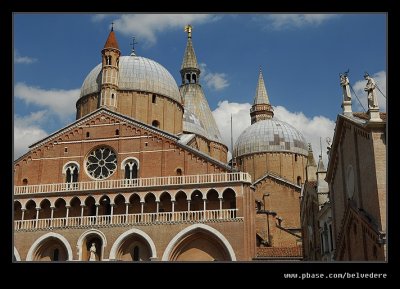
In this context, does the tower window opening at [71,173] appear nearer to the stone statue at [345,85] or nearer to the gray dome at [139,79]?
the gray dome at [139,79]

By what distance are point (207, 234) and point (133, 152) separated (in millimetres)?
6603

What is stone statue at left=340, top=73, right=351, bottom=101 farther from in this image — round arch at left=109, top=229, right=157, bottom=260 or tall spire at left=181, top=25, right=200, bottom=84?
tall spire at left=181, top=25, right=200, bottom=84

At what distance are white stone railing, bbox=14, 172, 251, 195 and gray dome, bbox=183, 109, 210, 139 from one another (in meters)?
14.4

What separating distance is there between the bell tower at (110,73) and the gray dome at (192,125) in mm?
10045

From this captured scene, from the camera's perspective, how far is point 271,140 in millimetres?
46875

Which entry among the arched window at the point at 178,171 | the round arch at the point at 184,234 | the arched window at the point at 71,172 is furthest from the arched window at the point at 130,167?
the round arch at the point at 184,234

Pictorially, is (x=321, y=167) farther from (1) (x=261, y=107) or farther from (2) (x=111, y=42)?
(1) (x=261, y=107)

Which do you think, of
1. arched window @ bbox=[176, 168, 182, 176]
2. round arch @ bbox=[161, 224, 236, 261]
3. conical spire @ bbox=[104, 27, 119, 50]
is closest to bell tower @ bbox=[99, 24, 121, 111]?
conical spire @ bbox=[104, 27, 119, 50]

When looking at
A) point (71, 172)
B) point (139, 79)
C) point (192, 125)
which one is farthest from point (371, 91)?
point (192, 125)

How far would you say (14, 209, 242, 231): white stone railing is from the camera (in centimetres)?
2692
